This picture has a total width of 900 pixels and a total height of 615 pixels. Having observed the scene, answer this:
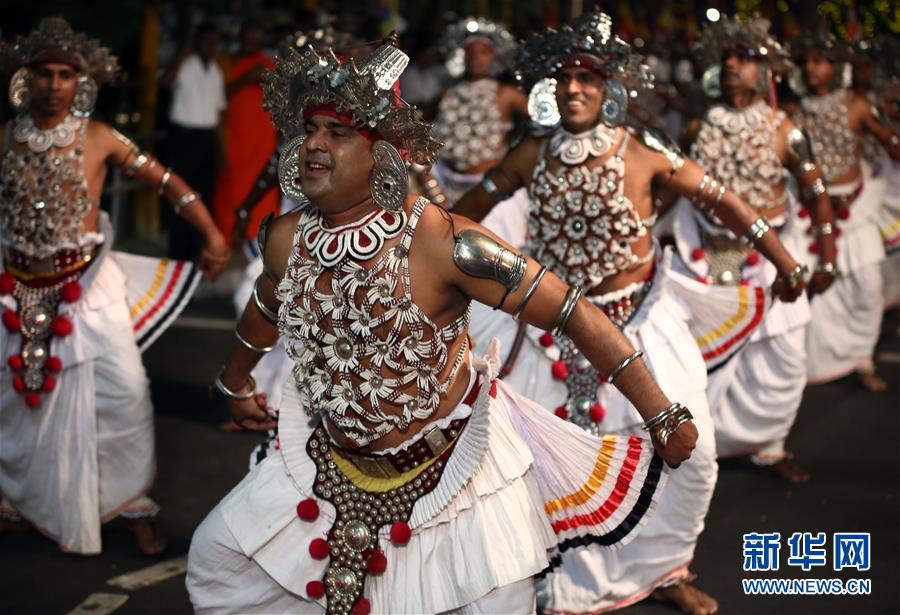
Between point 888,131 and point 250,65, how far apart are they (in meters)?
5.37

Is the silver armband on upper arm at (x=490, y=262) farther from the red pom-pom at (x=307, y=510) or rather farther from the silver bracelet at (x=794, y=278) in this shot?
the silver bracelet at (x=794, y=278)

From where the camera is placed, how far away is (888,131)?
928 cm

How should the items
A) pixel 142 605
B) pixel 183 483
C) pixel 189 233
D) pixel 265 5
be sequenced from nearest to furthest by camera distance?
pixel 142 605 → pixel 183 483 → pixel 189 233 → pixel 265 5

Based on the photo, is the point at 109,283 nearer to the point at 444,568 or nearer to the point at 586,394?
the point at 586,394

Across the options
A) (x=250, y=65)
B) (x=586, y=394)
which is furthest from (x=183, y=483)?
(x=250, y=65)

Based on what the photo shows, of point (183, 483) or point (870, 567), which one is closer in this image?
point (870, 567)

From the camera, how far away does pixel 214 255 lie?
6.36 meters

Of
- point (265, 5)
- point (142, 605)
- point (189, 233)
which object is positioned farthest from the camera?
point (265, 5)

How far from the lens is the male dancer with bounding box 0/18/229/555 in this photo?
20.4 feet

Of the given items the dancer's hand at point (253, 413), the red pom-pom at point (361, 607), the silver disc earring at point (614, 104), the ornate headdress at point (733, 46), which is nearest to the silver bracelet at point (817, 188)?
the ornate headdress at point (733, 46)

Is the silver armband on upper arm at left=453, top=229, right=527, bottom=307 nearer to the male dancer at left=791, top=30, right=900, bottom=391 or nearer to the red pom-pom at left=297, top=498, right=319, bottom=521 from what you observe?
the red pom-pom at left=297, top=498, right=319, bottom=521

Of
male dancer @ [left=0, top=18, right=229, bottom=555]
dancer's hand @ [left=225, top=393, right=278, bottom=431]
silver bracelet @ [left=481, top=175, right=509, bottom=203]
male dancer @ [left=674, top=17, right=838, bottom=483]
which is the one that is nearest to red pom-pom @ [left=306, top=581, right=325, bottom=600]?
dancer's hand @ [left=225, top=393, right=278, bottom=431]

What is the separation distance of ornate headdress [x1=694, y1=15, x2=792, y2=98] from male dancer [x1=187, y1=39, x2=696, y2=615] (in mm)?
3351

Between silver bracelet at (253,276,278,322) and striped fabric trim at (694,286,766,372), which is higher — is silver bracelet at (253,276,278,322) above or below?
above
